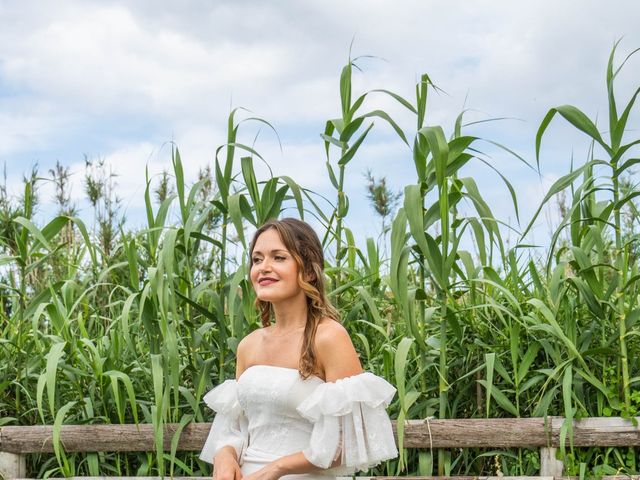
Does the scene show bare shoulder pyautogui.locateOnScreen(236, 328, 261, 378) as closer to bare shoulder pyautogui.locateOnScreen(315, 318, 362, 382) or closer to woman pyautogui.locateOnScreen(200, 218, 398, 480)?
woman pyautogui.locateOnScreen(200, 218, 398, 480)

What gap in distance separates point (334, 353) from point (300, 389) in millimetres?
120

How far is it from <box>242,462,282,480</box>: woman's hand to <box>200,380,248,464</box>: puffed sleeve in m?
0.21

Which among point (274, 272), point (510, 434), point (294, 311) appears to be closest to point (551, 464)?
point (510, 434)

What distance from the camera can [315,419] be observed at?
2.02m

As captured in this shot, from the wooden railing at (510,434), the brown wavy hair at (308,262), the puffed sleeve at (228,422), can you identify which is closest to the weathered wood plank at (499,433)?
the wooden railing at (510,434)

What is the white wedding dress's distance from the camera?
78.7 inches

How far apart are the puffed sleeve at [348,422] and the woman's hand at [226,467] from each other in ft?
0.64

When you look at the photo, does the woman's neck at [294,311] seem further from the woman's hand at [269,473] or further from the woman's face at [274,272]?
the woman's hand at [269,473]

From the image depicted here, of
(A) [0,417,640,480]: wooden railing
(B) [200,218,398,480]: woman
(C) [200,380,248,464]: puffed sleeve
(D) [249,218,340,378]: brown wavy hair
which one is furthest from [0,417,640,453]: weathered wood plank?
(D) [249,218,340,378]: brown wavy hair

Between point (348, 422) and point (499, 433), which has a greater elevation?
point (348, 422)

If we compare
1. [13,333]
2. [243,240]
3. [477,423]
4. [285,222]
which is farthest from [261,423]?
[13,333]

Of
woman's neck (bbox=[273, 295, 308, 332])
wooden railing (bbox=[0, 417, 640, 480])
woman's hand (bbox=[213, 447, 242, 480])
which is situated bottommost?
wooden railing (bbox=[0, 417, 640, 480])

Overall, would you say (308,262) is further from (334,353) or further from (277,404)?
(277,404)

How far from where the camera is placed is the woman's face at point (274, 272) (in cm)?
209
